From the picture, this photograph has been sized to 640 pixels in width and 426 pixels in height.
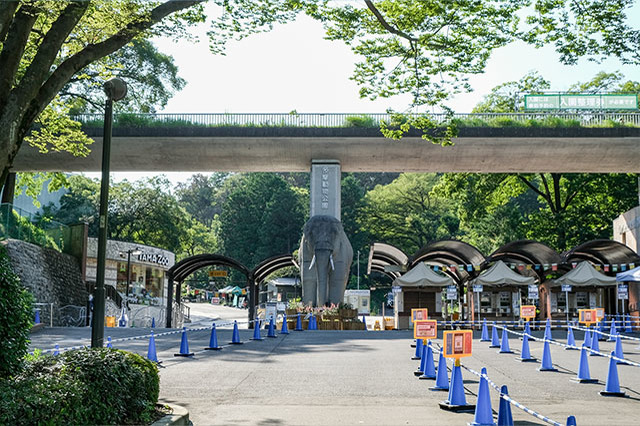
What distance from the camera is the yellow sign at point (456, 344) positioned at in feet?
34.8

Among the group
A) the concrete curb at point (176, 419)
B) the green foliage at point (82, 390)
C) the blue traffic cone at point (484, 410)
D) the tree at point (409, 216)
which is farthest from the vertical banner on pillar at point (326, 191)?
the green foliage at point (82, 390)

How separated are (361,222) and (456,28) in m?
60.4

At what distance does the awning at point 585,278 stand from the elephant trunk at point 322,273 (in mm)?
11168

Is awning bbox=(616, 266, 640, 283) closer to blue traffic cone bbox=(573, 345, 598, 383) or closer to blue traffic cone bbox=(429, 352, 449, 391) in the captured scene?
blue traffic cone bbox=(573, 345, 598, 383)

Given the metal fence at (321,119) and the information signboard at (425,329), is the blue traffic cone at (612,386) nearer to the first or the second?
the information signboard at (425,329)

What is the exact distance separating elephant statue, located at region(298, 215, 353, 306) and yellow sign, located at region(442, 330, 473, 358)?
63.1ft

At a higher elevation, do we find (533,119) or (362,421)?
(533,119)

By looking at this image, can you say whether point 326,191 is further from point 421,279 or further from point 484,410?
point 484,410

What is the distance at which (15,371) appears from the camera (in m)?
7.46

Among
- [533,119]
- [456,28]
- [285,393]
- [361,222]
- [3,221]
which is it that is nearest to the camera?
[285,393]

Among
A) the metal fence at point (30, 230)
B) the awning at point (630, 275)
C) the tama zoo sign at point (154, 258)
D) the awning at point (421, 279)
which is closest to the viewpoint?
the awning at point (630, 275)

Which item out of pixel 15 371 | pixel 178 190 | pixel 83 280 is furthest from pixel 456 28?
pixel 178 190

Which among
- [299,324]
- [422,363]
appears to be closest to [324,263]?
[299,324]

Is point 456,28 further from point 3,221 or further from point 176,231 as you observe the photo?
point 176,231
